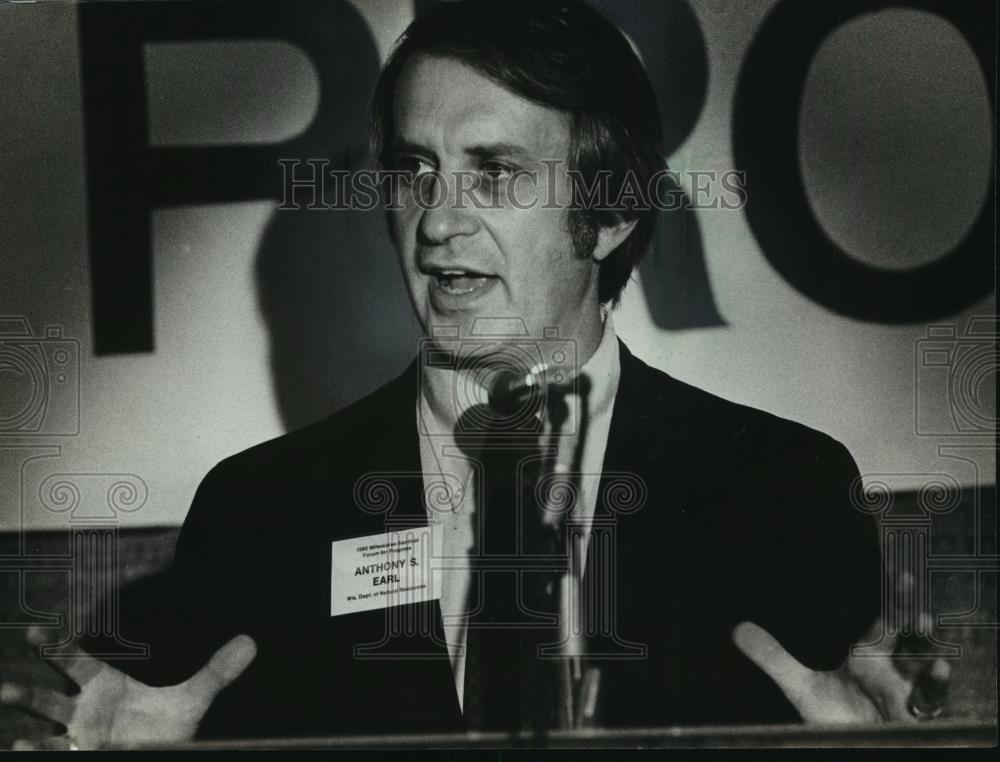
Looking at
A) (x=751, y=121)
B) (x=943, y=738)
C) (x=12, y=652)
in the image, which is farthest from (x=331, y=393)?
(x=943, y=738)

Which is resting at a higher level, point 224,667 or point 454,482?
point 454,482

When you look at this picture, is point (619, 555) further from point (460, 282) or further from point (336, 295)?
point (336, 295)

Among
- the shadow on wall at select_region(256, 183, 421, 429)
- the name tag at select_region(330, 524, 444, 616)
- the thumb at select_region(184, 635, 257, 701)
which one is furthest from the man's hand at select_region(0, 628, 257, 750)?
the shadow on wall at select_region(256, 183, 421, 429)

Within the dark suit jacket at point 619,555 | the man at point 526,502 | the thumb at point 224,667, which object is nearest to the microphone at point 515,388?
the man at point 526,502

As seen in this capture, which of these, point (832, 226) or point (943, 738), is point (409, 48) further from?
point (943, 738)

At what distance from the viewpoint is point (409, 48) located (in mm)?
3309

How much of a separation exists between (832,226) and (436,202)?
1.31 metres

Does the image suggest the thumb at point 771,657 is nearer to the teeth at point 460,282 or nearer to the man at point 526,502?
the man at point 526,502

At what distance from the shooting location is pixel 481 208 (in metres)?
3.28

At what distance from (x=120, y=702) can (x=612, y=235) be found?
2.26 metres

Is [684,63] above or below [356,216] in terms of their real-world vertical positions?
above

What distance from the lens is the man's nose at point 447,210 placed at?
3.28 metres

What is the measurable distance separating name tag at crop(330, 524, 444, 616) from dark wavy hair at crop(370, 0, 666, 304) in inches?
42.8

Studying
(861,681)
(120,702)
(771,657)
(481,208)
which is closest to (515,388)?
(481,208)
